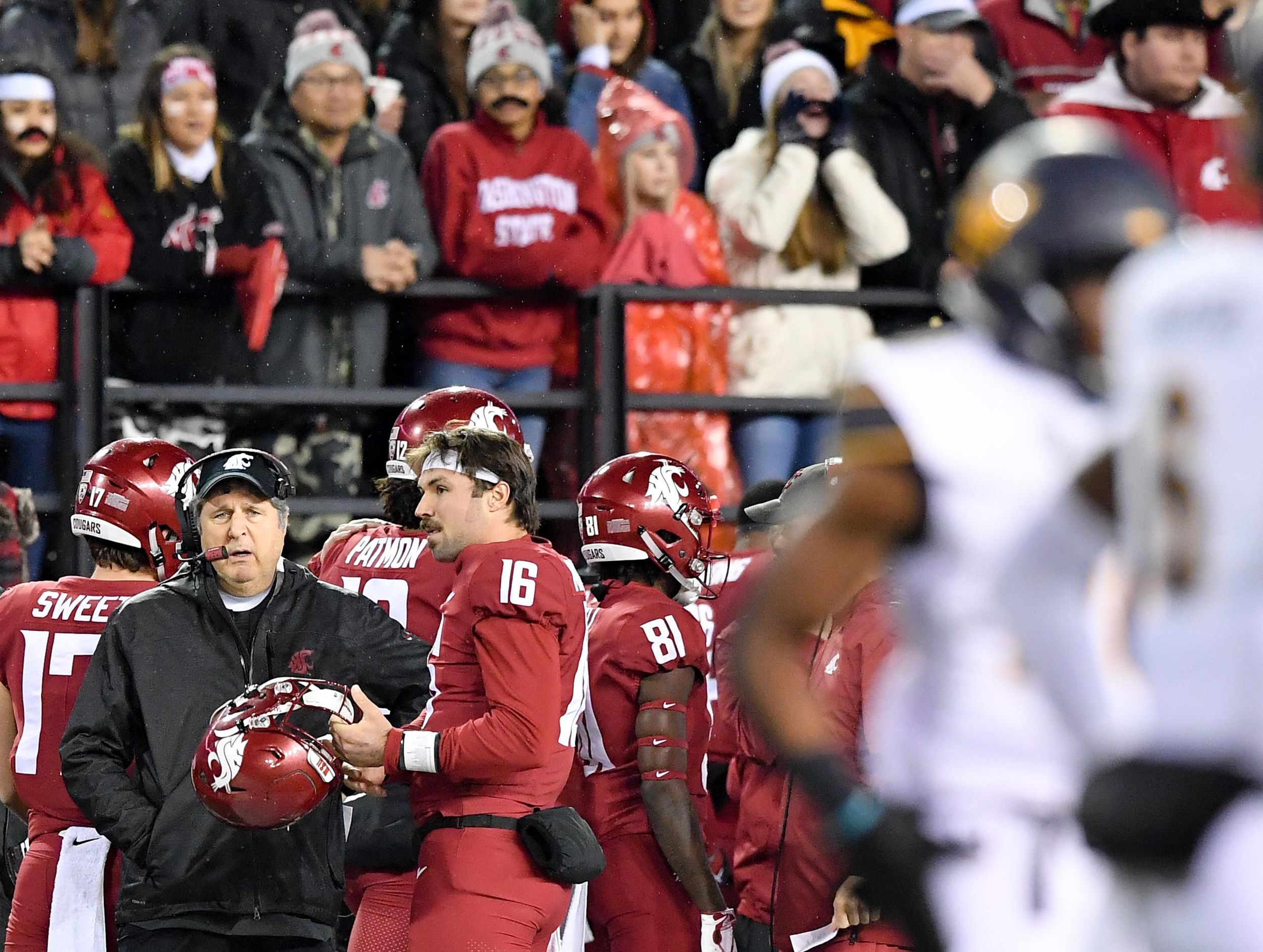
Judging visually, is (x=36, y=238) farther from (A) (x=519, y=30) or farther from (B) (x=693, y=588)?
(B) (x=693, y=588)

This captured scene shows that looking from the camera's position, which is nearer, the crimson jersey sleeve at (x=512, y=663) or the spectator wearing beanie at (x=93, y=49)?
the crimson jersey sleeve at (x=512, y=663)

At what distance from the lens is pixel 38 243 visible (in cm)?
860

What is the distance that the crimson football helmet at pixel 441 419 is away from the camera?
648 centimetres

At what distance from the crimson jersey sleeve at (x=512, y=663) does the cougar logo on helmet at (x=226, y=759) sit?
56cm

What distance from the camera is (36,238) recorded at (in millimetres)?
8602

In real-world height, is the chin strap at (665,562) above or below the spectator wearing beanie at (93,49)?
below

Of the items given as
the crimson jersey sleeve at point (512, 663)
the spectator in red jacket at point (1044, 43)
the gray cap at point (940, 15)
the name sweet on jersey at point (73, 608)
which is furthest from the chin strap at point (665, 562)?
the spectator in red jacket at point (1044, 43)

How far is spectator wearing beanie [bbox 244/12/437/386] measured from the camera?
899 cm

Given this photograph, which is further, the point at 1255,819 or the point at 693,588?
the point at 693,588

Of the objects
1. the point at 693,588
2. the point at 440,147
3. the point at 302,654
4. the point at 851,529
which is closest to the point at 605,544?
the point at 693,588

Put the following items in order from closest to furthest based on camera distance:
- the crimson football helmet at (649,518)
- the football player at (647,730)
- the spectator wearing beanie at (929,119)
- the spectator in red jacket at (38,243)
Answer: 1. the football player at (647,730)
2. the crimson football helmet at (649,518)
3. the spectator in red jacket at (38,243)
4. the spectator wearing beanie at (929,119)

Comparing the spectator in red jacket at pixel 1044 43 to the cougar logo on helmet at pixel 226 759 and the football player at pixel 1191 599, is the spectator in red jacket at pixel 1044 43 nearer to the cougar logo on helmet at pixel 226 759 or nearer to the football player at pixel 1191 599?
the cougar logo on helmet at pixel 226 759

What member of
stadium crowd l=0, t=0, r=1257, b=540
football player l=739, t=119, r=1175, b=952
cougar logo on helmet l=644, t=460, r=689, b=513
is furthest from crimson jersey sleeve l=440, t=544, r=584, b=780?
stadium crowd l=0, t=0, r=1257, b=540

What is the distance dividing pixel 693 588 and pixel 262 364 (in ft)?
10.9
